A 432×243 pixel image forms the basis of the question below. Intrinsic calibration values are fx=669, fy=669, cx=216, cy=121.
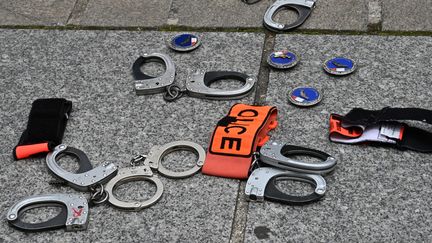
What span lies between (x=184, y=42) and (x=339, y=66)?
91cm

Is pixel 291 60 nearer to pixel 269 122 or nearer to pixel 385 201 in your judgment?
pixel 269 122

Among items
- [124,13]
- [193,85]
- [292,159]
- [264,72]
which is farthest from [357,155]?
[124,13]

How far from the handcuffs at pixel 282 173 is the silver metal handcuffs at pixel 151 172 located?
290 mm

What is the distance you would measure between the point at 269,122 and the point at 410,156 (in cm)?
68

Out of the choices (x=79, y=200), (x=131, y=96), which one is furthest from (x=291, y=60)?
(x=79, y=200)

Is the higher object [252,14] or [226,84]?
[252,14]

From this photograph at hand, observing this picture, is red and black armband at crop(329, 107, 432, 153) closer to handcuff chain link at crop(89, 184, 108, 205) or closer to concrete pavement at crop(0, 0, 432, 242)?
concrete pavement at crop(0, 0, 432, 242)

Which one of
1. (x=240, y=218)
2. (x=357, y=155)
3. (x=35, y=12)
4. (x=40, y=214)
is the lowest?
(x=40, y=214)

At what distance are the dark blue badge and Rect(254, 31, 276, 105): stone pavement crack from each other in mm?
395

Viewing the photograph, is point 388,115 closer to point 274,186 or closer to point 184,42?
point 274,186

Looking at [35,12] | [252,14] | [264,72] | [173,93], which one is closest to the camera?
[173,93]

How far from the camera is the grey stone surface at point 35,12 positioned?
13.8 feet

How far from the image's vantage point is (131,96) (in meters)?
3.59

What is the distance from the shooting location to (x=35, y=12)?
4293 mm
